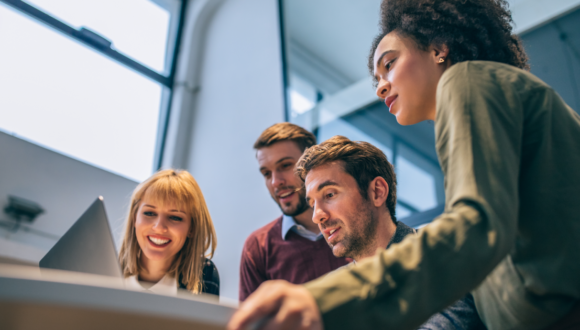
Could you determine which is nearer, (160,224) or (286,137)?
(160,224)

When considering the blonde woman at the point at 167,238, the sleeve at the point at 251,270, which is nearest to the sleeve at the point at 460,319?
the blonde woman at the point at 167,238

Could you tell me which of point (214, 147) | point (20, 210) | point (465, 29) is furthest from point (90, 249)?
point (214, 147)

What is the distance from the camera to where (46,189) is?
9.68 feet

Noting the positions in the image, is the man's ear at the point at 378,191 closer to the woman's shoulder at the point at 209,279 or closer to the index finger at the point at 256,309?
the woman's shoulder at the point at 209,279

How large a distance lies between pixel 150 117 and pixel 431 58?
11.3 ft

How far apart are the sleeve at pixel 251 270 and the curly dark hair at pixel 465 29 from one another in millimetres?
1449

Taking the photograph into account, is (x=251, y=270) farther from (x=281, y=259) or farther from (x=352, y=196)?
(x=352, y=196)

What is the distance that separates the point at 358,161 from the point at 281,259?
30.0 inches

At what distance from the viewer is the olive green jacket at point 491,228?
464 millimetres

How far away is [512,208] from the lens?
530 millimetres

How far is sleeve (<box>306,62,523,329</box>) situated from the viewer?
0.46m

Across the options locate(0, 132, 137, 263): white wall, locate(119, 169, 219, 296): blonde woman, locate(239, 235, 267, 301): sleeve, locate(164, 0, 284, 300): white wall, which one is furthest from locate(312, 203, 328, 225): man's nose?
locate(0, 132, 137, 263): white wall

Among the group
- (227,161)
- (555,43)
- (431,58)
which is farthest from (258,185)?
(431,58)

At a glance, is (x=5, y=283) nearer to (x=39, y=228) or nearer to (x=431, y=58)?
(x=431, y=58)
